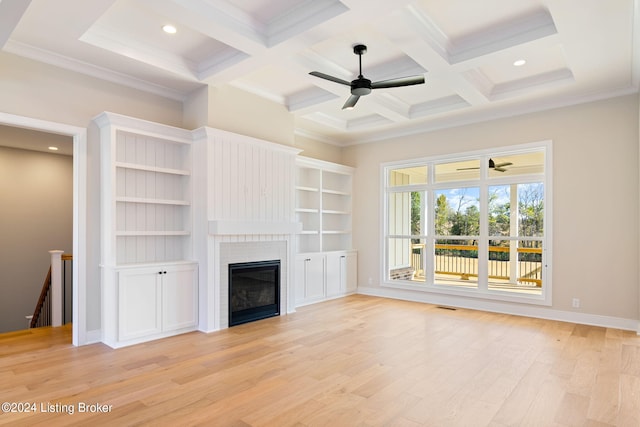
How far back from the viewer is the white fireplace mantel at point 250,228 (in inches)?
182

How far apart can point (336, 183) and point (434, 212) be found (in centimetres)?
201

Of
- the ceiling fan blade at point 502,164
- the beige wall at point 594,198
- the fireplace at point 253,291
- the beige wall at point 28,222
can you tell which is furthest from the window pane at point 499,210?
the beige wall at point 28,222

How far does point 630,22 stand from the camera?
3361mm

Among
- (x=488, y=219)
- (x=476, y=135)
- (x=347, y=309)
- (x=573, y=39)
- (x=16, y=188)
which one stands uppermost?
(x=573, y=39)

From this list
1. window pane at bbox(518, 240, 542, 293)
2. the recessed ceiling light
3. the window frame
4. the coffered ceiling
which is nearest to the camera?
the coffered ceiling

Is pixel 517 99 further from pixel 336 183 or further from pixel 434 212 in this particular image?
pixel 336 183

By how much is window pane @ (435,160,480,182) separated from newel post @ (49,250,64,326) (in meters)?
5.86

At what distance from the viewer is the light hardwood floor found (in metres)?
2.61

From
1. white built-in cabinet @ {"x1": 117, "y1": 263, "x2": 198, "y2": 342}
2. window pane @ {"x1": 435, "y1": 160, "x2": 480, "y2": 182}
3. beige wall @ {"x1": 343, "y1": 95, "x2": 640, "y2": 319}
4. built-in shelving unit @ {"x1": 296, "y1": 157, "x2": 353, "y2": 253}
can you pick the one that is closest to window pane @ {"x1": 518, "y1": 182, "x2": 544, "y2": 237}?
beige wall @ {"x1": 343, "y1": 95, "x2": 640, "y2": 319}

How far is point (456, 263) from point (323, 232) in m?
2.33

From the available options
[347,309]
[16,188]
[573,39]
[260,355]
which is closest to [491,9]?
[573,39]

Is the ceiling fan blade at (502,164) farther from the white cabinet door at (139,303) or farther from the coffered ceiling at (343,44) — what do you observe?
the white cabinet door at (139,303)

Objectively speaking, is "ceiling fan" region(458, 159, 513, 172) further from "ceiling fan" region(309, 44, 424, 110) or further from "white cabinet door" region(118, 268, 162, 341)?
"white cabinet door" region(118, 268, 162, 341)

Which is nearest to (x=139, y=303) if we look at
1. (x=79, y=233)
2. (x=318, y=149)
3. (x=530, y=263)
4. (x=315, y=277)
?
(x=79, y=233)
